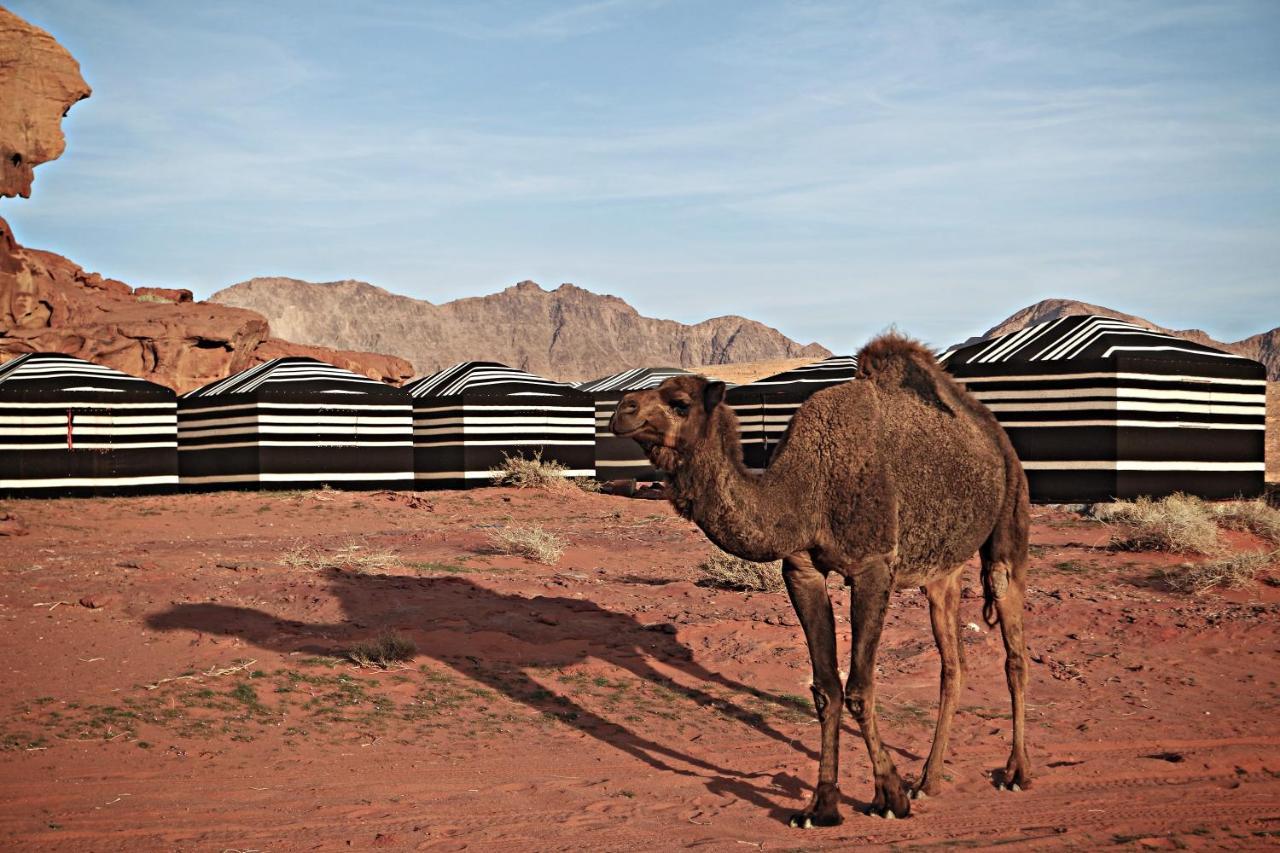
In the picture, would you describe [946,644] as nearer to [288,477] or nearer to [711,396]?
[711,396]

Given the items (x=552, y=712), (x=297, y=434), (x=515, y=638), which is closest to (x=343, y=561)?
(x=515, y=638)

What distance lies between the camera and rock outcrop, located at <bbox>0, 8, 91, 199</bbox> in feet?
130

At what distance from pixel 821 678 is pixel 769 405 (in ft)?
62.9

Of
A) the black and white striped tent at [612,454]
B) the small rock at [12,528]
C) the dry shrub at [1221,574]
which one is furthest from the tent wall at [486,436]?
the dry shrub at [1221,574]

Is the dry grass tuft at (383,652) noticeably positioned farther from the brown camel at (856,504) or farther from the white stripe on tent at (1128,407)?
the white stripe on tent at (1128,407)

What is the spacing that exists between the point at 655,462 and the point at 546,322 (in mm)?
126656

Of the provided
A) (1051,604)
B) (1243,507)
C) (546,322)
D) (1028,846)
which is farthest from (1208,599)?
(546,322)

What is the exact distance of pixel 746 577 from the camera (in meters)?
12.6

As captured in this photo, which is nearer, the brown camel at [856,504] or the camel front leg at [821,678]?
the camel front leg at [821,678]

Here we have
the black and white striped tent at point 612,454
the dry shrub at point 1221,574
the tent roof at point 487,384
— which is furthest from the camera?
the black and white striped tent at point 612,454

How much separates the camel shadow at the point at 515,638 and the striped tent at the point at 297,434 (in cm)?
1227

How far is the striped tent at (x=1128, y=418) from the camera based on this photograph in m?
19.6

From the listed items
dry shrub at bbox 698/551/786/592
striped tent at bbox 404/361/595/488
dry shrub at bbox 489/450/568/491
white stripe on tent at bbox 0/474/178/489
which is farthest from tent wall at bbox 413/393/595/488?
dry shrub at bbox 698/551/786/592

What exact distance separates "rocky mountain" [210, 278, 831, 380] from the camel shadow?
10456cm
